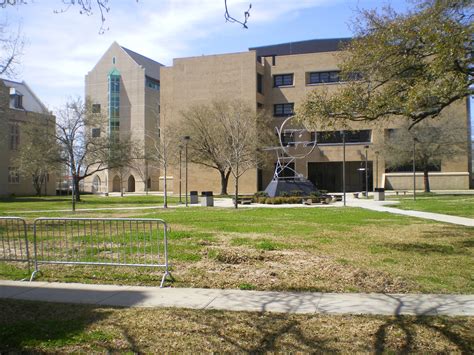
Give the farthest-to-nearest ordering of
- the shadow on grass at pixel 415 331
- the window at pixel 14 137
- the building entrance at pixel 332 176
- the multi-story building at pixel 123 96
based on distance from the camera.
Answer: the multi-story building at pixel 123 96
the building entrance at pixel 332 176
the window at pixel 14 137
the shadow on grass at pixel 415 331

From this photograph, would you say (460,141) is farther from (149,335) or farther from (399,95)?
(149,335)

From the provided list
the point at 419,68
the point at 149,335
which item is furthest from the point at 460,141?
the point at 149,335

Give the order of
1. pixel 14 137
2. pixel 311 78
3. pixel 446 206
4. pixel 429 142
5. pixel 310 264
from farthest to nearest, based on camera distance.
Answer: pixel 14 137
pixel 311 78
pixel 429 142
pixel 446 206
pixel 310 264

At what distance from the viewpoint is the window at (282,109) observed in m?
65.7

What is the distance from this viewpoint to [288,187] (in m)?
38.8

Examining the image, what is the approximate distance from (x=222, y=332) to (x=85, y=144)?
42.0m

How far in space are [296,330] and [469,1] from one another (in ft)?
30.0

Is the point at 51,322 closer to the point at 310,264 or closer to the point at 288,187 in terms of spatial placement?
the point at 310,264

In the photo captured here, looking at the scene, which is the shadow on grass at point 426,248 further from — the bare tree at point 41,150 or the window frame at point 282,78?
the window frame at point 282,78

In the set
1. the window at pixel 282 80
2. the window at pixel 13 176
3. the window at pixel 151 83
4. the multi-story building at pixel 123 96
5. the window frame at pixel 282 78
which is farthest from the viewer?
the window at pixel 151 83

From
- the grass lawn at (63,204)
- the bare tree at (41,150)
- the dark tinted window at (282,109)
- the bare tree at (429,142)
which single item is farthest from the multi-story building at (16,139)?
the bare tree at (429,142)

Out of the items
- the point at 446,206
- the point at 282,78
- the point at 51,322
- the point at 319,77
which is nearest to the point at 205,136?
the point at 282,78

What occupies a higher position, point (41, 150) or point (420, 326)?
point (41, 150)

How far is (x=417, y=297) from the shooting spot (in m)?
6.90
